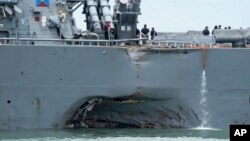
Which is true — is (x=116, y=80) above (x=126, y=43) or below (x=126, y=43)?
below

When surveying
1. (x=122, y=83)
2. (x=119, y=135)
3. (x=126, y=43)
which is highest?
(x=126, y=43)

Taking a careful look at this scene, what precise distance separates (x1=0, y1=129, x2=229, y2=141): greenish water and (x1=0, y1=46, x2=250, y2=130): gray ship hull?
1.63 ft

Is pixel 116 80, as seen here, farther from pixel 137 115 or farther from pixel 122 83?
pixel 137 115

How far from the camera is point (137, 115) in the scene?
2077 centimetres

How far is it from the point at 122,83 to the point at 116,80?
0.69 feet

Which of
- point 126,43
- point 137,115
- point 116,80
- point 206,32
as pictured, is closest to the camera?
point 116,80

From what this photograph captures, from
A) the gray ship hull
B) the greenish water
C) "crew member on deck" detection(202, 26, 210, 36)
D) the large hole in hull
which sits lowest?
the greenish water

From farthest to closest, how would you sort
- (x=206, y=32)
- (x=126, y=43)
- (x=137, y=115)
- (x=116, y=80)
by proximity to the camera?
(x=206, y=32) < (x=126, y=43) < (x=137, y=115) < (x=116, y=80)

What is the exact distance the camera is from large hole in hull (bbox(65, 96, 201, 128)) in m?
A: 20.5

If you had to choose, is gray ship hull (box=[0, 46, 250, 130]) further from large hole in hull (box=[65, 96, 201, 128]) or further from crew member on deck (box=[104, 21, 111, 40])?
crew member on deck (box=[104, 21, 111, 40])

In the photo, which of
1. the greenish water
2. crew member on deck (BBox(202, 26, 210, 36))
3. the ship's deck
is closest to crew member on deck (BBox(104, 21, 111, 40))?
the ship's deck

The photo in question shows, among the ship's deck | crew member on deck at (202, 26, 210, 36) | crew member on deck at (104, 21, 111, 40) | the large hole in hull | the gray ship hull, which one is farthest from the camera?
crew member on deck at (202, 26, 210, 36)

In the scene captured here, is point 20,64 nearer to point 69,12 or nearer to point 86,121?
point 86,121

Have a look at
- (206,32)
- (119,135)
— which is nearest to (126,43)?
(206,32)
